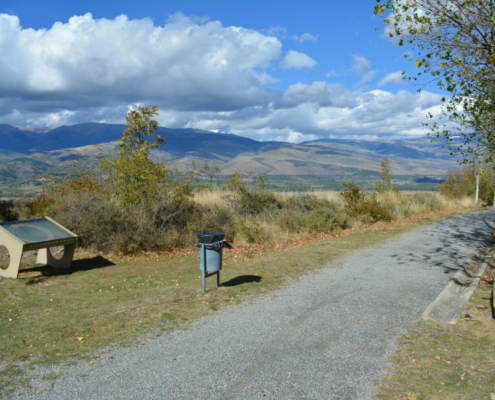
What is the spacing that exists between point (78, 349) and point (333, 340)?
Result: 325cm

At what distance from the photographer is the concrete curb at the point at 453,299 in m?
6.52

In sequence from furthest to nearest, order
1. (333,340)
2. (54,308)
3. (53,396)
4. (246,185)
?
(246,185), (54,308), (333,340), (53,396)

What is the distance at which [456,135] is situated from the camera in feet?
33.0

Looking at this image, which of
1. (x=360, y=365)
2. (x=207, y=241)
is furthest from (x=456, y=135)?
(x=360, y=365)

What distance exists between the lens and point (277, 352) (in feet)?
16.7

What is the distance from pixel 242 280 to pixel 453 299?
4.08 m

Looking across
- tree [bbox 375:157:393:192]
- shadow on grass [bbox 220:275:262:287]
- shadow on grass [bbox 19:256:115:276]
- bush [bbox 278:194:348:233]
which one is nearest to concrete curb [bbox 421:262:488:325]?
shadow on grass [bbox 220:275:262:287]

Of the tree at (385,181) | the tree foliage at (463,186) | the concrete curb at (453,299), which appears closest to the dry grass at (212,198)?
the concrete curb at (453,299)

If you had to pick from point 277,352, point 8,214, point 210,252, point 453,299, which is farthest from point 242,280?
point 8,214

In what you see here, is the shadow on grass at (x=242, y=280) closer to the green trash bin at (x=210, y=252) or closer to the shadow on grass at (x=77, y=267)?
the green trash bin at (x=210, y=252)

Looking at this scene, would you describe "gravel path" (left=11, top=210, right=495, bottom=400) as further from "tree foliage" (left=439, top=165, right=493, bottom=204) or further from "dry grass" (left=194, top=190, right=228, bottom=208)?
"tree foliage" (left=439, top=165, right=493, bottom=204)

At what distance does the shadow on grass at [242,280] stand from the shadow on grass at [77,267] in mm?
3996

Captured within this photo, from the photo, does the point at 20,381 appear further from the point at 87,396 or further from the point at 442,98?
the point at 442,98

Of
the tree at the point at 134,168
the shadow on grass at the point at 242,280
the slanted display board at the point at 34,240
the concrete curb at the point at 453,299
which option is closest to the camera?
the concrete curb at the point at 453,299
